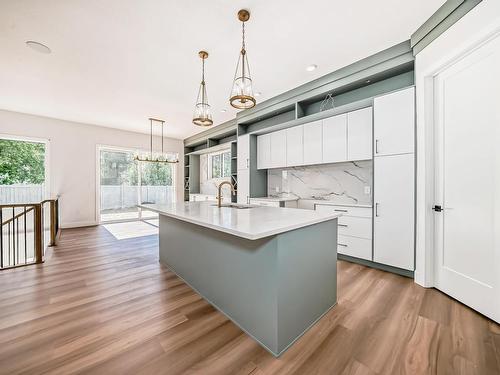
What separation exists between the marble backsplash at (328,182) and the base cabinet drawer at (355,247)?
25.5 inches

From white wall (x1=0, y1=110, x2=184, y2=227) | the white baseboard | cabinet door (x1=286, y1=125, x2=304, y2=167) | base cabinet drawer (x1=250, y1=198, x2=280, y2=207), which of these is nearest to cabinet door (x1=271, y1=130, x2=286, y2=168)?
cabinet door (x1=286, y1=125, x2=304, y2=167)

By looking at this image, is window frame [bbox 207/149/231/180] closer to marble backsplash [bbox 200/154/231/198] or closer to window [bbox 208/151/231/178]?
window [bbox 208/151/231/178]

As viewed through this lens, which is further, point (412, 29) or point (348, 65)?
point (348, 65)

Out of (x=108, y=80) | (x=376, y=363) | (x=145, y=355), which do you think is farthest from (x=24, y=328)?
(x=108, y=80)

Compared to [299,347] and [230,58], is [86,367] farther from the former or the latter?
[230,58]

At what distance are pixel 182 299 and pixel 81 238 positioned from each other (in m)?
3.77

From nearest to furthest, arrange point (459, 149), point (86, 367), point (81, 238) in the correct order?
point (86, 367) → point (459, 149) → point (81, 238)

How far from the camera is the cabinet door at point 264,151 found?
14.8ft

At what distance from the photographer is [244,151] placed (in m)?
4.84

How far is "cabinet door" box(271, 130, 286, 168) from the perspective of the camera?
4.18 metres

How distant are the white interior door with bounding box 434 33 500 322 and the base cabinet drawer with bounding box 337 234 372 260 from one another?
74cm

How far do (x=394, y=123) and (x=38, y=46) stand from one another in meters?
4.43

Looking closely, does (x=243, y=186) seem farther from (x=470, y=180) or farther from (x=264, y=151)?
(x=470, y=180)

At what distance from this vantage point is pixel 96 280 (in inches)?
99.7
